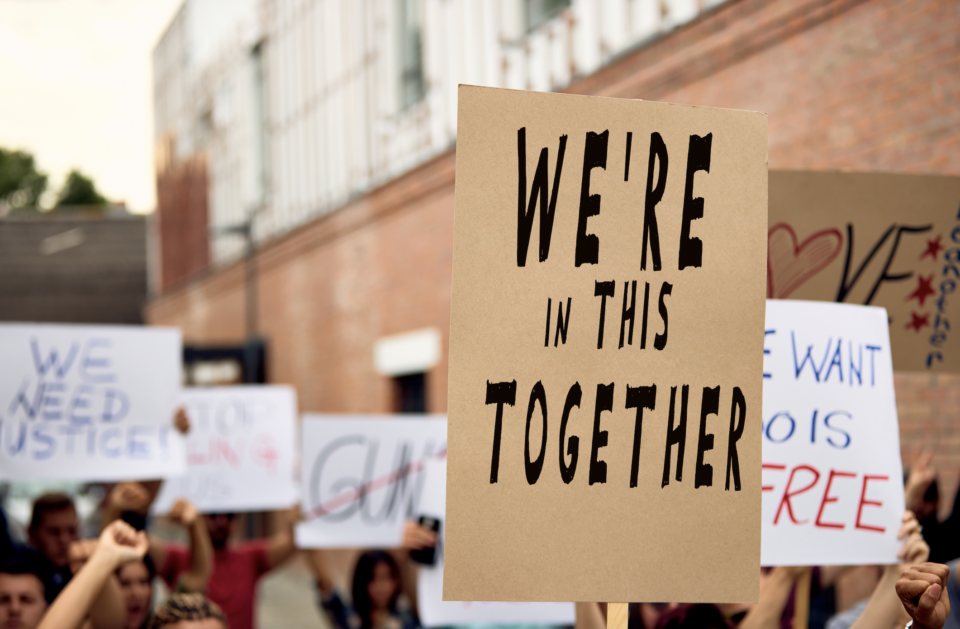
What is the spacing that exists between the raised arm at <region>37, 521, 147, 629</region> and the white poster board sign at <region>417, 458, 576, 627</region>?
107cm

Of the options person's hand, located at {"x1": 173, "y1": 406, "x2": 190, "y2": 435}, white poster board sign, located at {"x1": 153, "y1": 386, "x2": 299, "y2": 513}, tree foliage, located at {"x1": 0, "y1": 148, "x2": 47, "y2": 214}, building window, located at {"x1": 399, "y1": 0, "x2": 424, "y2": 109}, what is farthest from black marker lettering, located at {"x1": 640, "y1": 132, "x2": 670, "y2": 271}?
tree foliage, located at {"x1": 0, "y1": 148, "x2": 47, "y2": 214}

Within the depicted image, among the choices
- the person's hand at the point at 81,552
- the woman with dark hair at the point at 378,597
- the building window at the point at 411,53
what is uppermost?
the building window at the point at 411,53

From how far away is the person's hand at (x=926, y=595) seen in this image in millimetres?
1998

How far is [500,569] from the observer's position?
2006 millimetres

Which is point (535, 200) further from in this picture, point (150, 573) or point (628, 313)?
point (150, 573)

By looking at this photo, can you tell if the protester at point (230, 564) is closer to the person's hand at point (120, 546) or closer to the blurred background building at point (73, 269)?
the person's hand at point (120, 546)

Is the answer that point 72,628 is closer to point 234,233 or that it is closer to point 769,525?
point 769,525

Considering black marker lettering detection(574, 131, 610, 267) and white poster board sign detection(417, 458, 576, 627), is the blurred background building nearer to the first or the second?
white poster board sign detection(417, 458, 576, 627)

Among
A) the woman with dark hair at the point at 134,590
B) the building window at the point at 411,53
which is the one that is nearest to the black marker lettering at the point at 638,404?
the woman with dark hair at the point at 134,590

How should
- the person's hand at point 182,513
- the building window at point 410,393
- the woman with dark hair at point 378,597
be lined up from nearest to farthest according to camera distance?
the person's hand at point 182,513, the woman with dark hair at point 378,597, the building window at point 410,393

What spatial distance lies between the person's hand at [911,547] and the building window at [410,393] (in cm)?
766

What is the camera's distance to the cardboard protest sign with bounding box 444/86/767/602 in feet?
6.64

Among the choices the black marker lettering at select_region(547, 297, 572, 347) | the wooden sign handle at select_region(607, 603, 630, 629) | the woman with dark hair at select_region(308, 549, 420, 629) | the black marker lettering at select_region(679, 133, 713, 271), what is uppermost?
the black marker lettering at select_region(679, 133, 713, 271)

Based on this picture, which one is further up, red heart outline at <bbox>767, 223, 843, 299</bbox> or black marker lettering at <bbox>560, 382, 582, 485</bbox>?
red heart outline at <bbox>767, 223, 843, 299</bbox>
